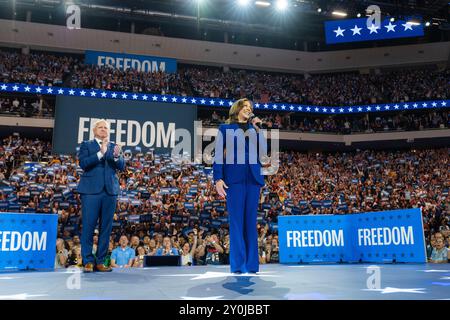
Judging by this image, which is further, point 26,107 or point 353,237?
point 26,107

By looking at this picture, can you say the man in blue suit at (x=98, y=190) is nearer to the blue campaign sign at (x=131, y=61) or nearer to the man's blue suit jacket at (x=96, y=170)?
the man's blue suit jacket at (x=96, y=170)

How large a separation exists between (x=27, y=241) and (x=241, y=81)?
24126mm

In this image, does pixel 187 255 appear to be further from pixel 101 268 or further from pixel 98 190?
pixel 98 190

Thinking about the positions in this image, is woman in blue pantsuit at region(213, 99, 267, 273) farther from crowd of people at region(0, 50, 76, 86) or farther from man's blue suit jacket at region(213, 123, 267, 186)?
crowd of people at region(0, 50, 76, 86)

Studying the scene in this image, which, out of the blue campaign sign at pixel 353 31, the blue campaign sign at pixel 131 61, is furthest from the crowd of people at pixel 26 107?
the blue campaign sign at pixel 353 31

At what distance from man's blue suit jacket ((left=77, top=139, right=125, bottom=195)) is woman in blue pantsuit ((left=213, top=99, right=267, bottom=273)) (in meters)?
1.38

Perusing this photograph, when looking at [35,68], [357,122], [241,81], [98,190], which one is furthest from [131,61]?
[98,190]

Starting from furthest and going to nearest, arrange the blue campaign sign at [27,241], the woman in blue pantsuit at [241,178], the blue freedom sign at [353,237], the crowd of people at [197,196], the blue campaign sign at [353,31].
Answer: the blue campaign sign at [353,31]
the crowd of people at [197,196]
the blue freedom sign at [353,237]
the blue campaign sign at [27,241]
the woman in blue pantsuit at [241,178]

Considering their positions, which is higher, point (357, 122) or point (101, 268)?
point (357, 122)

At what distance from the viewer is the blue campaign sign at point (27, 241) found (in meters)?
5.06

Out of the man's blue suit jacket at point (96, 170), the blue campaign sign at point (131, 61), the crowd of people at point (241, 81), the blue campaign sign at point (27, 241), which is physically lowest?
the blue campaign sign at point (27, 241)

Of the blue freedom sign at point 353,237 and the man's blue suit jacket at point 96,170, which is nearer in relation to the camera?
the man's blue suit jacket at point 96,170

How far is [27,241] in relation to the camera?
5.23 meters

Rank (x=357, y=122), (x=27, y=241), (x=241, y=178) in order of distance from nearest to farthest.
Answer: (x=241, y=178) < (x=27, y=241) < (x=357, y=122)
